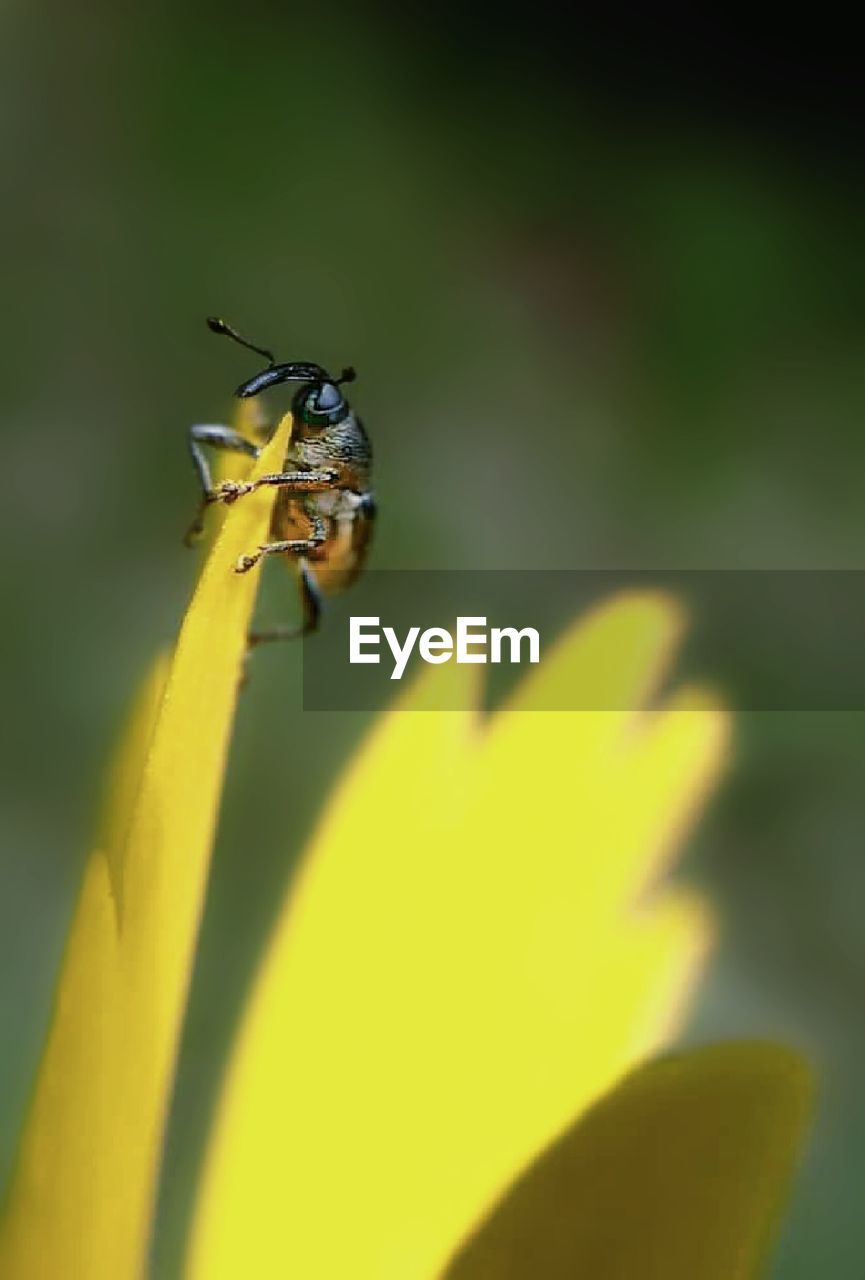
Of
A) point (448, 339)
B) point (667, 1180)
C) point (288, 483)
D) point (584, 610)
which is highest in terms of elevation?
point (448, 339)

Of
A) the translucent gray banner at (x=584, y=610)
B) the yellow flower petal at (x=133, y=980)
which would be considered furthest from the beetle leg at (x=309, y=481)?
the translucent gray banner at (x=584, y=610)

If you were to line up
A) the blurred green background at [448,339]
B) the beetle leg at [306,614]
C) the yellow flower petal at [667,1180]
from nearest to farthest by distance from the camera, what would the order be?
the yellow flower petal at [667,1180] < the beetle leg at [306,614] < the blurred green background at [448,339]

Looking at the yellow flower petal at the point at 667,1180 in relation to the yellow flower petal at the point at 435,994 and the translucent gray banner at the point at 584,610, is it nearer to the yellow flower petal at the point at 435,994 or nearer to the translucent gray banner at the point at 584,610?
the yellow flower petal at the point at 435,994

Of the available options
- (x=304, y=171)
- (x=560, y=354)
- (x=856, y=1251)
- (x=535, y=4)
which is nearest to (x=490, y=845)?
(x=856, y=1251)

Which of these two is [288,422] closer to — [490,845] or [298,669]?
[490,845]

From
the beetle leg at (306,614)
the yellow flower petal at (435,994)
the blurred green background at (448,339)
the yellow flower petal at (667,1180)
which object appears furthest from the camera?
the blurred green background at (448,339)

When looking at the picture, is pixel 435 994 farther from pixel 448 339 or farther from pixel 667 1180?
pixel 448 339

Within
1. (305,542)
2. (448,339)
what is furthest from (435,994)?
(448,339)
